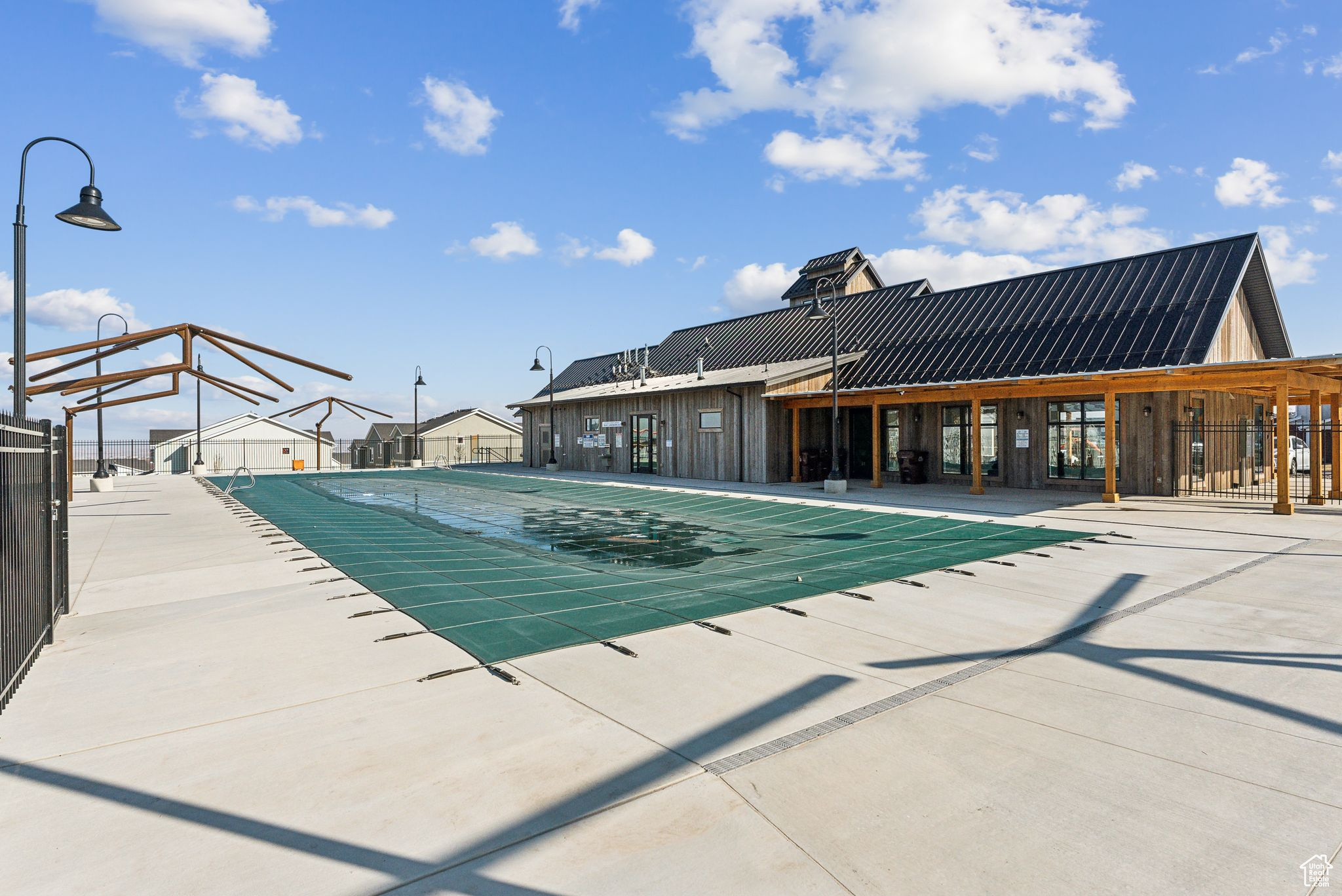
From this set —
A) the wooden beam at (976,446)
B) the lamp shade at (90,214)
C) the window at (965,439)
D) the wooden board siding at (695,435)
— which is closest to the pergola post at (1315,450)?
the wooden beam at (976,446)

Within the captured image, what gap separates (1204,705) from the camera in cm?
422

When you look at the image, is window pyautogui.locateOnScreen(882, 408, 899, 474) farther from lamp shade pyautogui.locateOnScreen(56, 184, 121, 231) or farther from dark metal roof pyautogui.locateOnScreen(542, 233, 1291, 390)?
lamp shade pyautogui.locateOnScreen(56, 184, 121, 231)

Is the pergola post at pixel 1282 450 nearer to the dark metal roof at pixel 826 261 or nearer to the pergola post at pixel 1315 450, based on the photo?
the pergola post at pixel 1315 450

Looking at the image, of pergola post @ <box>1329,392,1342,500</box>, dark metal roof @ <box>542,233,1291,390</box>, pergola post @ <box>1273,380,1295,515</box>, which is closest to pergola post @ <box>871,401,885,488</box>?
dark metal roof @ <box>542,233,1291,390</box>

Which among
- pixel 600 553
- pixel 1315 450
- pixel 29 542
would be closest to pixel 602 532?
pixel 600 553

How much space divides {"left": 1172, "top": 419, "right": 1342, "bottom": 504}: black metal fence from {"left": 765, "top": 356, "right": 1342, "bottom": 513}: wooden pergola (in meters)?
0.19

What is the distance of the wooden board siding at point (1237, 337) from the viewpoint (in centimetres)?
1772

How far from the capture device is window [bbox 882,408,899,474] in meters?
23.2

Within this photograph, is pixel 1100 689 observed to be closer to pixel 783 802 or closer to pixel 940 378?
pixel 783 802

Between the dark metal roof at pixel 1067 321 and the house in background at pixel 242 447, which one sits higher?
the dark metal roof at pixel 1067 321

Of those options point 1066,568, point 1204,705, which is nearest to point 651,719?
point 1204,705

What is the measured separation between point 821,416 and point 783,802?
2142 cm

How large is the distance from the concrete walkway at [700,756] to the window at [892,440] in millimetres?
16580

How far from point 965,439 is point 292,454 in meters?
48.0
